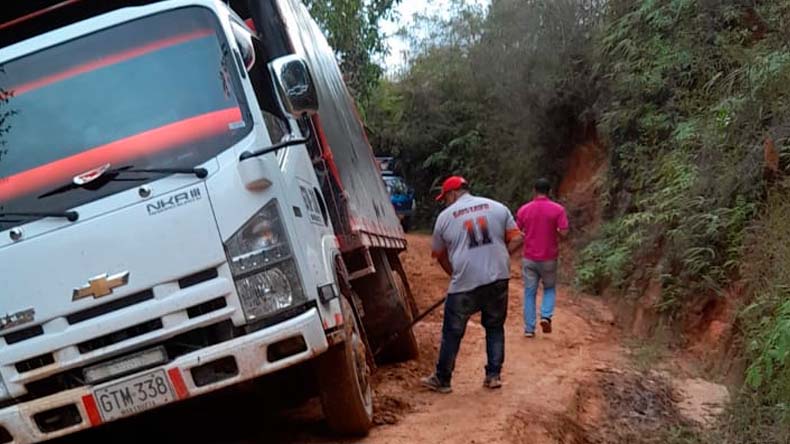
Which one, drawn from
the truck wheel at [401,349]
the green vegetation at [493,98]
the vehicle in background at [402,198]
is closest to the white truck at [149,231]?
the truck wheel at [401,349]

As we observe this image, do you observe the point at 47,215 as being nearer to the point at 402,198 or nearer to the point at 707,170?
the point at 707,170

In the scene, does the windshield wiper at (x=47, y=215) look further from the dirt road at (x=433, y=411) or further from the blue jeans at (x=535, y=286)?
the blue jeans at (x=535, y=286)

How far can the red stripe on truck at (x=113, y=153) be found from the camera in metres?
3.98

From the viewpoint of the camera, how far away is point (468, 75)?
19250 mm

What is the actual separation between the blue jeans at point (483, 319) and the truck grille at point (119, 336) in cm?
256

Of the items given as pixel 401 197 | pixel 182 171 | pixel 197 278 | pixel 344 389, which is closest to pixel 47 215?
pixel 182 171

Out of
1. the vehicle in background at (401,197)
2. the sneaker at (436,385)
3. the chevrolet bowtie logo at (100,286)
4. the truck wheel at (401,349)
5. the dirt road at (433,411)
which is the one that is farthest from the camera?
the vehicle in background at (401,197)

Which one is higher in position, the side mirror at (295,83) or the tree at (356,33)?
the tree at (356,33)

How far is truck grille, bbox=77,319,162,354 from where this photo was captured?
3.84 m

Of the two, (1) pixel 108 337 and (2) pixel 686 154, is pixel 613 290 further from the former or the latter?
(1) pixel 108 337

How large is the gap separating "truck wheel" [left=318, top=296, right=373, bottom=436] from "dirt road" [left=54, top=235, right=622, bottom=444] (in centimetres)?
15

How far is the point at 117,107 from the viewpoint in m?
4.09

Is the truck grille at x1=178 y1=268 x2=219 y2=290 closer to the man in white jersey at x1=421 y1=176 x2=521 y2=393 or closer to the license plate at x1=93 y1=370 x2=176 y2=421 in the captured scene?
the license plate at x1=93 y1=370 x2=176 y2=421

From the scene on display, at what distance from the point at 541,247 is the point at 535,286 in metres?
0.44
